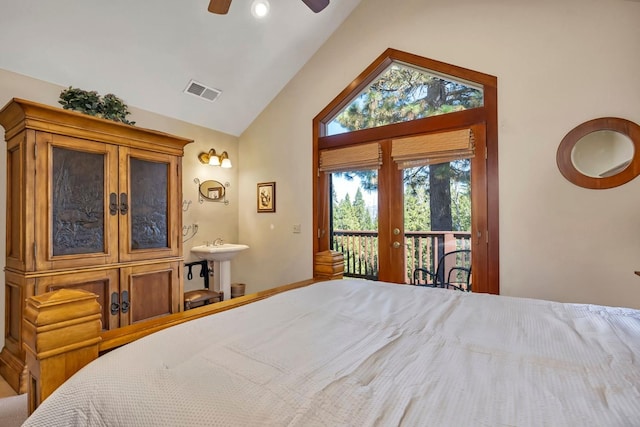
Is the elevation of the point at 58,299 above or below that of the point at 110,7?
below

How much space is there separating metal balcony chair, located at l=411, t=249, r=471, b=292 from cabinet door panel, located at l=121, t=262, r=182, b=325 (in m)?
2.30

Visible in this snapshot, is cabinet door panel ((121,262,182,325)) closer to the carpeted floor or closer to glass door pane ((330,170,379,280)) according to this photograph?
the carpeted floor

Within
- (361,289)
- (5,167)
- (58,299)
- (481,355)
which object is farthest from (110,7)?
(481,355)

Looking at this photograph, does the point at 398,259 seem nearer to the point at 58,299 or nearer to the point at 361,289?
the point at 361,289

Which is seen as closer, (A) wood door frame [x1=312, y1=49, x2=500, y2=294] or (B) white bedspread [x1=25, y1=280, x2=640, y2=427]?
(B) white bedspread [x1=25, y1=280, x2=640, y2=427]

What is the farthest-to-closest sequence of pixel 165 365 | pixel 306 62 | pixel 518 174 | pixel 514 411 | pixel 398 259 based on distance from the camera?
pixel 306 62
pixel 398 259
pixel 518 174
pixel 165 365
pixel 514 411

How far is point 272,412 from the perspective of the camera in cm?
61

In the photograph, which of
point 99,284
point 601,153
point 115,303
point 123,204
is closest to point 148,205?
point 123,204

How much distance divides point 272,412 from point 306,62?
391 cm

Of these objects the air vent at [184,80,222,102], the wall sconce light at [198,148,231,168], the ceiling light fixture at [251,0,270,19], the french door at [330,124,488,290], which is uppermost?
the ceiling light fixture at [251,0,270,19]

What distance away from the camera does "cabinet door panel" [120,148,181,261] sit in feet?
8.37

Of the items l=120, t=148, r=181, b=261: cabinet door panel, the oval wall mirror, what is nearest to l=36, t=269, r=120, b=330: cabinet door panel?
l=120, t=148, r=181, b=261: cabinet door panel

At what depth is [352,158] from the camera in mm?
3404

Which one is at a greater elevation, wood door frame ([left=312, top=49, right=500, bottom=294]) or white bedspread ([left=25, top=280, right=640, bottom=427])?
wood door frame ([left=312, top=49, right=500, bottom=294])
